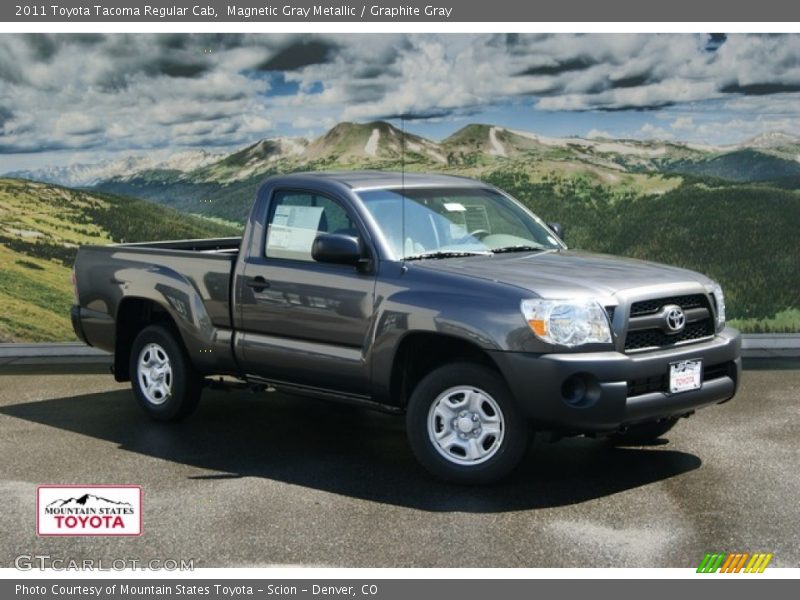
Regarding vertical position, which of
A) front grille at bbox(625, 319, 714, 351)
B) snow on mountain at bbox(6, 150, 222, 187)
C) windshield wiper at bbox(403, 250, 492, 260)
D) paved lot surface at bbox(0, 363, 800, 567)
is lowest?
paved lot surface at bbox(0, 363, 800, 567)

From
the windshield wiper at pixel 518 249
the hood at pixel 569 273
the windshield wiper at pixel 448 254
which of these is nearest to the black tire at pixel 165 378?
the windshield wiper at pixel 448 254

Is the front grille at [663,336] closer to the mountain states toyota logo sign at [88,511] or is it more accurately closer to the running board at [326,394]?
the running board at [326,394]

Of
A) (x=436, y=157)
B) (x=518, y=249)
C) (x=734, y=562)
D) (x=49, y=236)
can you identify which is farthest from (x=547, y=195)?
(x=734, y=562)

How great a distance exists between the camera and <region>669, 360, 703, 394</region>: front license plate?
24.6ft

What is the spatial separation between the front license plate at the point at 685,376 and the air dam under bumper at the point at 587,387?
63 millimetres

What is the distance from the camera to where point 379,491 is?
7.50 m

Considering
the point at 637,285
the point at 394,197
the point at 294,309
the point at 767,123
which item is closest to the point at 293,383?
the point at 294,309

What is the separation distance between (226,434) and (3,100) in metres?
6.11

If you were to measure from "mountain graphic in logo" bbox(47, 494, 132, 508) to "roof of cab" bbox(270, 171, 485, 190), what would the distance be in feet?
8.66

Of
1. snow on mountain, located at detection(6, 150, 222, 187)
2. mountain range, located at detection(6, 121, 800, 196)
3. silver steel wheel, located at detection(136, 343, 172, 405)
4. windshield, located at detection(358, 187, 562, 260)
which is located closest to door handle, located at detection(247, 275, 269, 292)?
windshield, located at detection(358, 187, 562, 260)

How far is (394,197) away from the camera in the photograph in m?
8.56

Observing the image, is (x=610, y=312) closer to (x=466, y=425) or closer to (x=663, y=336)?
(x=663, y=336)

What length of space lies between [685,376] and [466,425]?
130 centimetres

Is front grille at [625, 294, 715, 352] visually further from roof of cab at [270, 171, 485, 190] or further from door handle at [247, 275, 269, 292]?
door handle at [247, 275, 269, 292]
